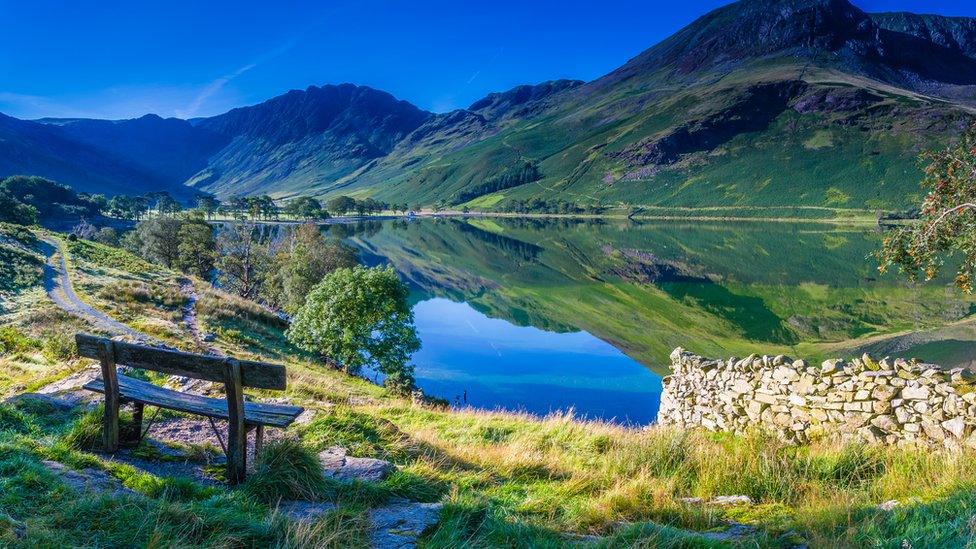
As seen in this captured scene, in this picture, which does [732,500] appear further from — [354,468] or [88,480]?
[88,480]

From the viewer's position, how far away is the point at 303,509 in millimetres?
6730

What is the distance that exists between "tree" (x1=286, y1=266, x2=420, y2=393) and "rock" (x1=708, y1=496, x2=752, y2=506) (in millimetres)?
23342

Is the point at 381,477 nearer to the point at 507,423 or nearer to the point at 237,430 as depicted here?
the point at 237,430

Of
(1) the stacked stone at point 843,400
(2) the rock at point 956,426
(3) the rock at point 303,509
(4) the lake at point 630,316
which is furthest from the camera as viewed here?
(4) the lake at point 630,316

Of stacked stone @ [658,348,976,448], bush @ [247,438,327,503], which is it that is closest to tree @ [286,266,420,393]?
stacked stone @ [658,348,976,448]

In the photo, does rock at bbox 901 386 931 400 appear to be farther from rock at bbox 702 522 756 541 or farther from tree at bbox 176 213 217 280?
tree at bbox 176 213 217 280

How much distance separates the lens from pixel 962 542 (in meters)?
5.13

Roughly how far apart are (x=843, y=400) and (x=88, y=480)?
1379 cm

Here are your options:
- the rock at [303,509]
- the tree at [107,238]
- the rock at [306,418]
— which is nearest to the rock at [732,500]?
the rock at [303,509]

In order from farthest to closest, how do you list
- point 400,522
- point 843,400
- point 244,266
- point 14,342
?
point 244,266 → point 14,342 → point 843,400 → point 400,522

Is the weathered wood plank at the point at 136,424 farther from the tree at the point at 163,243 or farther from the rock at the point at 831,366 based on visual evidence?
the tree at the point at 163,243

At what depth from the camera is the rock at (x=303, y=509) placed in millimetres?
6184

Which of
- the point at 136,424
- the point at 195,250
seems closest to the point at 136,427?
the point at 136,424

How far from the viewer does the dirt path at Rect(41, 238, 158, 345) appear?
23.7 meters
